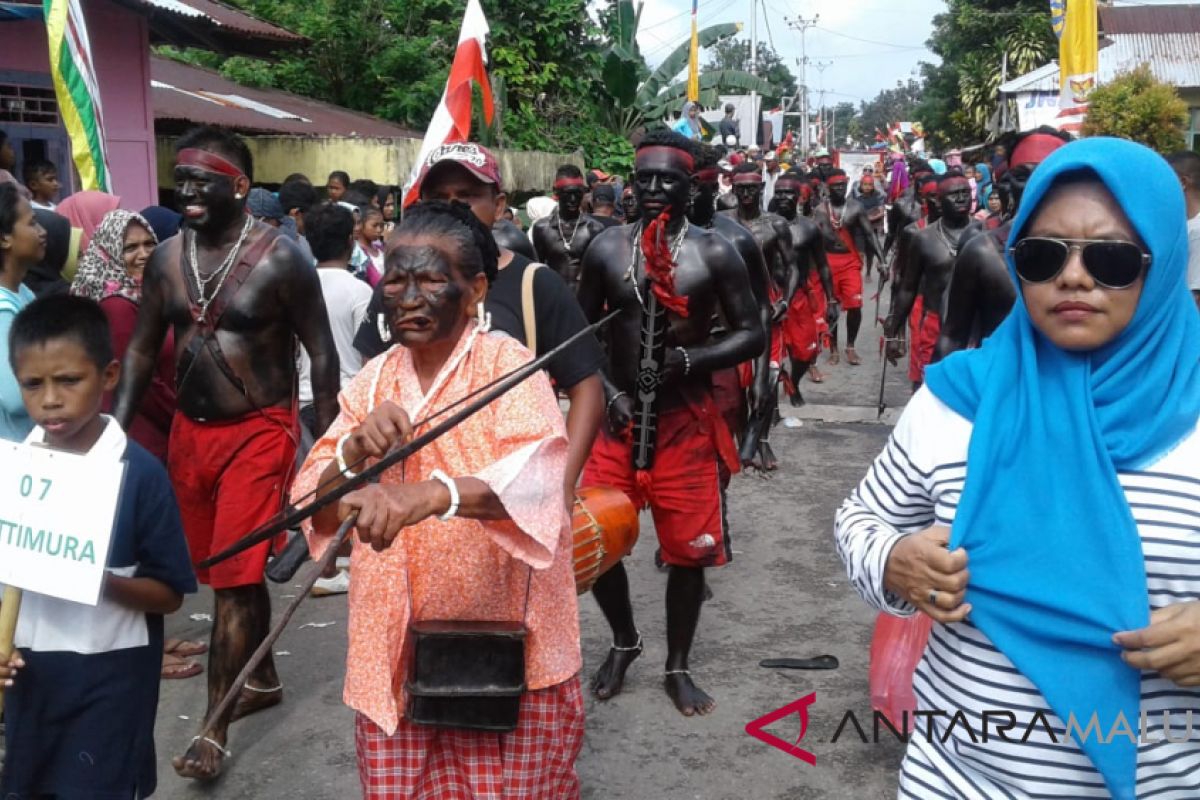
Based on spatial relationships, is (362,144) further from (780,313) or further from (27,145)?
(780,313)

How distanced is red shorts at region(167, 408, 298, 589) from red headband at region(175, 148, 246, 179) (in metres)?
0.87

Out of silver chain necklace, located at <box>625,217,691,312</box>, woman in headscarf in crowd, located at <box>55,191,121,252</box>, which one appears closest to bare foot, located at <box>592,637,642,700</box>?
silver chain necklace, located at <box>625,217,691,312</box>

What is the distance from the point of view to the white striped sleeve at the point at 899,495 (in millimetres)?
2139

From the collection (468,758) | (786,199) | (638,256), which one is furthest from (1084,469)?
(786,199)

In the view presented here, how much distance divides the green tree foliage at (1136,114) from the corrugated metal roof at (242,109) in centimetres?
975

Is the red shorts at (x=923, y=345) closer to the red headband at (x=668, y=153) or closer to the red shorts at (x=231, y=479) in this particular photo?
the red headband at (x=668, y=153)

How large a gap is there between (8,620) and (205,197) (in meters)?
2.04

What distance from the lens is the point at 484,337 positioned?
9.15 feet

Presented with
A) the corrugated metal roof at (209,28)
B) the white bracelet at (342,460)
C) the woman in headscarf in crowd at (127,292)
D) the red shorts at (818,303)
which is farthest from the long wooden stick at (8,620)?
the corrugated metal roof at (209,28)

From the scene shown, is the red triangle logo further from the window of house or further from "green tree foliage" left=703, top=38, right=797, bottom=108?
"green tree foliage" left=703, top=38, right=797, bottom=108

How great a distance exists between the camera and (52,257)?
5.45 meters

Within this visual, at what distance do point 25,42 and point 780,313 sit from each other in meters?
7.08

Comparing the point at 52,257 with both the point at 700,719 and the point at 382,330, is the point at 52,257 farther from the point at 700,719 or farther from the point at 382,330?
the point at 700,719

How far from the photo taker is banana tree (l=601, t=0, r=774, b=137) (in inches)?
976
